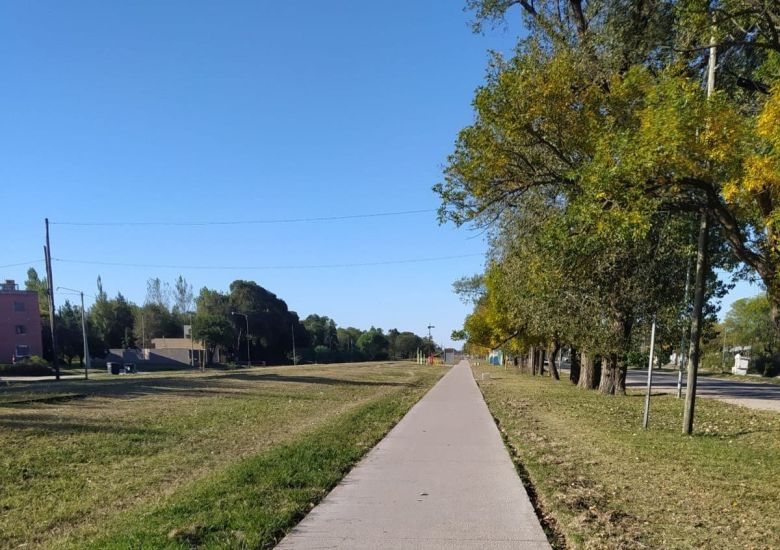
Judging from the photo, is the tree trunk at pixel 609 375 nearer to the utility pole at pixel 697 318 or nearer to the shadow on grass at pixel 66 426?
the utility pole at pixel 697 318

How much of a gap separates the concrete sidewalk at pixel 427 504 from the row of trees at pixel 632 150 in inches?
172

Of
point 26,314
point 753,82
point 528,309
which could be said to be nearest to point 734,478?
point 753,82

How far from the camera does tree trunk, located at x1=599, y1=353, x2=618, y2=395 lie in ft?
72.8

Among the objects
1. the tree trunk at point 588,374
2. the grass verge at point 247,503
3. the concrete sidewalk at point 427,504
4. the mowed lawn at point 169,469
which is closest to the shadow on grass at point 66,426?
the mowed lawn at point 169,469

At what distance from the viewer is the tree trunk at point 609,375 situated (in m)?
22.2

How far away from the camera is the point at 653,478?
7621 millimetres

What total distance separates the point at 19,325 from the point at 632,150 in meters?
78.4

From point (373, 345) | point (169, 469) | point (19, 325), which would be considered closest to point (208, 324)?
point (19, 325)

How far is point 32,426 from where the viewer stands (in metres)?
12.7

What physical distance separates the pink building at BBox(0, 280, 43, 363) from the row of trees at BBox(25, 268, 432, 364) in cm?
1253

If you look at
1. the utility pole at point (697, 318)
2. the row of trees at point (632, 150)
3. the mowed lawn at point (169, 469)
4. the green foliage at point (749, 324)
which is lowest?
the green foliage at point (749, 324)

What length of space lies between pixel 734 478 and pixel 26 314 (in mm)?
79457

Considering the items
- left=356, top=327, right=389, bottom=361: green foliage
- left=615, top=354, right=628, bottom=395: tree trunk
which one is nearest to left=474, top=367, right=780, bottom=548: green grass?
left=615, top=354, right=628, bottom=395: tree trunk

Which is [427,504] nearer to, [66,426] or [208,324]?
[66,426]
